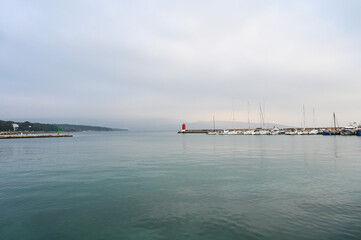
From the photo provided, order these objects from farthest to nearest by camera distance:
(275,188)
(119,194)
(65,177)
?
(65,177), (275,188), (119,194)

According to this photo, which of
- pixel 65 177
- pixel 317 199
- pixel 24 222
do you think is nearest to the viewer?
pixel 24 222

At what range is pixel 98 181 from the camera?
1680cm

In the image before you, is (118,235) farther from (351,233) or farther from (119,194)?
(351,233)

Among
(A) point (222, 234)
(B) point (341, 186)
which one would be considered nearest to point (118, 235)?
(A) point (222, 234)

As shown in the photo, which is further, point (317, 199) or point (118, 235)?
point (317, 199)

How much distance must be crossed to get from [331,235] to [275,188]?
637cm

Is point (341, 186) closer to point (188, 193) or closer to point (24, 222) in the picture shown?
point (188, 193)

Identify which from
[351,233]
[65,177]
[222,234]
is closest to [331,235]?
[351,233]

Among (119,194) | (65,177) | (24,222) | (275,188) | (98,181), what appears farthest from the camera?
(65,177)

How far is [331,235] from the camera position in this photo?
25.7 feet

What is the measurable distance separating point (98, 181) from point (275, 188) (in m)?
12.3

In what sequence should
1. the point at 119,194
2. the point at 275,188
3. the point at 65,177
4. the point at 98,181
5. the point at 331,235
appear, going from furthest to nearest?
the point at 65,177 → the point at 98,181 → the point at 275,188 → the point at 119,194 → the point at 331,235

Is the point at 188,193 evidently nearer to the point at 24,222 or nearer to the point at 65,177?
the point at 24,222

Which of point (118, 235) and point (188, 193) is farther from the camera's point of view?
point (188, 193)
